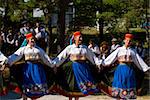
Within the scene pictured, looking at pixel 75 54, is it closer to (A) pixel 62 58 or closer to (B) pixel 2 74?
(A) pixel 62 58

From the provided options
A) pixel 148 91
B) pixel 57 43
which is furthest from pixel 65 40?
pixel 148 91

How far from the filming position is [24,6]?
672 inches

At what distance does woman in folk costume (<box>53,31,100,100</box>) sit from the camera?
931cm

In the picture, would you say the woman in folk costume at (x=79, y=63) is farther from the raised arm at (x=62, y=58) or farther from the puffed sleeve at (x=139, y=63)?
the puffed sleeve at (x=139, y=63)

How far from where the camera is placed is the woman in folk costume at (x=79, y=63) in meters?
9.31

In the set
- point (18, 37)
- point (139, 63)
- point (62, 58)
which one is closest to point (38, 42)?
point (18, 37)

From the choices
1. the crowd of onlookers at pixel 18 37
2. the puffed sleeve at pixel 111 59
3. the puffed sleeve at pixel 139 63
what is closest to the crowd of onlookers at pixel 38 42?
the crowd of onlookers at pixel 18 37

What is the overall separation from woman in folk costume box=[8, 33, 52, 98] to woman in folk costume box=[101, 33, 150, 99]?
135 cm

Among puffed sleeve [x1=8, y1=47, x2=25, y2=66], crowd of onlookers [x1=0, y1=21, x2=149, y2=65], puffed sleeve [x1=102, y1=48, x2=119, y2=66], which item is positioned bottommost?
crowd of onlookers [x1=0, y1=21, x2=149, y2=65]

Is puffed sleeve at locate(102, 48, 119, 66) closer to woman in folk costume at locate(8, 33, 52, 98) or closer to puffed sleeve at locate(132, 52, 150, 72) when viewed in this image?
puffed sleeve at locate(132, 52, 150, 72)

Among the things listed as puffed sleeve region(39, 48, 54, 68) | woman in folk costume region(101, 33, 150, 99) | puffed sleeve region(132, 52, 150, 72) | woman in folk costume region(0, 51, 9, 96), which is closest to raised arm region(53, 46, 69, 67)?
puffed sleeve region(39, 48, 54, 68)

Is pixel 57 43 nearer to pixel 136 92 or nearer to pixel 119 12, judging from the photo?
pixel 119 12

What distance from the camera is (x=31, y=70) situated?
29.7 ft

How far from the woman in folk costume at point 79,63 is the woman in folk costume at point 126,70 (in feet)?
1.52
